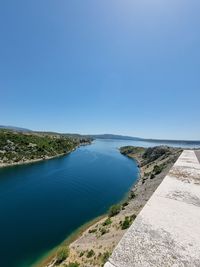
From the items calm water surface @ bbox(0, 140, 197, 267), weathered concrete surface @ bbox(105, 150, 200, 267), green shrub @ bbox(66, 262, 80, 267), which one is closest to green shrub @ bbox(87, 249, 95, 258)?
green shrub @ bbox(66, 262, 80, 267)

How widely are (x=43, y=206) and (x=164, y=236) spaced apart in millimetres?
21174

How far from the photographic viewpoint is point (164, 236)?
9.38m

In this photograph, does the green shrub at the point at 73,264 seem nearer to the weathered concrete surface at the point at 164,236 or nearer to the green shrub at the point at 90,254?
the green shrub at the point at 90,254

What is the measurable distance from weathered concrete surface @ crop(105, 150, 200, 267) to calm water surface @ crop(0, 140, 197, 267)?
1103 centimetres

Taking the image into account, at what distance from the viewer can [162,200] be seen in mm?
13938

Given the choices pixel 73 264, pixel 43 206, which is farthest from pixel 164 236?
pixel 43 206

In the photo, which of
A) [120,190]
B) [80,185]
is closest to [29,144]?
[80,185]

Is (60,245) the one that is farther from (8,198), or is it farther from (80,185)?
(80,185)

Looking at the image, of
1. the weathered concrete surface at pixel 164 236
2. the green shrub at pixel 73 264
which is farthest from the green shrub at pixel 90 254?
the weathered concrete surface at pixel 164 236

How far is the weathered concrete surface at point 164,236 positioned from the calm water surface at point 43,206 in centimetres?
1103

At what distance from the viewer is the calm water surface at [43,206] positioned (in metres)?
17.1

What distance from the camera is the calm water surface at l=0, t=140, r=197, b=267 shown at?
17.1 m

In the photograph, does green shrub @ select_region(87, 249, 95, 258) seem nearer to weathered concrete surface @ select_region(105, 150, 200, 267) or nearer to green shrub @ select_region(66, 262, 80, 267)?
green shrub @ select_region(66, 262, 80, 267)

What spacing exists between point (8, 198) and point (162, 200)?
25466 millimetres
